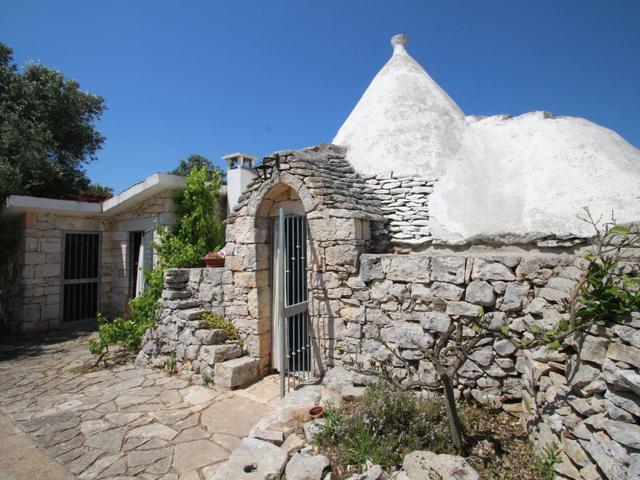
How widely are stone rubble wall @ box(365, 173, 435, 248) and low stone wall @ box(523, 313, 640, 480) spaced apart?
2.66m

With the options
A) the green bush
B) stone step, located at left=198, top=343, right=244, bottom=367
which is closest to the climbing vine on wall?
stone step, located at left=198, top=343, right=244, bottom=367

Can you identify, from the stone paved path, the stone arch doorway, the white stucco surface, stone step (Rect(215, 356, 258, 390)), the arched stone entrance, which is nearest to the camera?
the stone paved path

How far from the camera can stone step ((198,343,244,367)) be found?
5234 mm

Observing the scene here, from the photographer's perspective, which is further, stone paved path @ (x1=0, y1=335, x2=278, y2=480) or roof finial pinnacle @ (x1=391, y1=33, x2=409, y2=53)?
roof finial pinnacle @ (x1=391, y1=33, x2=409, y2=53)

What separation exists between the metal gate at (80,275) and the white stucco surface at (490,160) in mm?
7271

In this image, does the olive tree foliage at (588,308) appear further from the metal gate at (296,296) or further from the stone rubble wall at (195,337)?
the stone rubble wall at (195,337)

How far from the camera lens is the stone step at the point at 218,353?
5.23 meters

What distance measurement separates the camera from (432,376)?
3963mm

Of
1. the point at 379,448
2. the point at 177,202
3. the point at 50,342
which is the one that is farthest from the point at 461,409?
the point at 50,342

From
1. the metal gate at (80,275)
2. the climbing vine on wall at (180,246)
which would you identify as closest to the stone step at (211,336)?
the climbing vine on wall at (180,246)

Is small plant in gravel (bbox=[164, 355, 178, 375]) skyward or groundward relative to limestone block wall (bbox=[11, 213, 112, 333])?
groundward

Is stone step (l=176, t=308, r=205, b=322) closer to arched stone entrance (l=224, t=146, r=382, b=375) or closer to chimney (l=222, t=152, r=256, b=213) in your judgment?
arched stone entrance (l=224, t=146, r=382, b=375)

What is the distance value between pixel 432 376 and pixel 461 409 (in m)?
0.47

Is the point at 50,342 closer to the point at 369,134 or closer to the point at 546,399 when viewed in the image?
the point at 369,134
